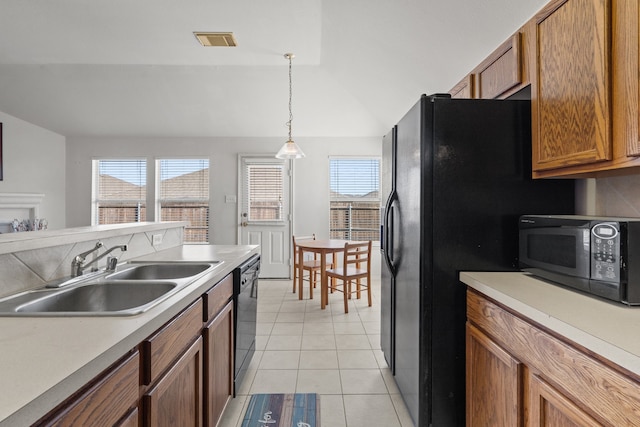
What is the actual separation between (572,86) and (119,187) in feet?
19.6

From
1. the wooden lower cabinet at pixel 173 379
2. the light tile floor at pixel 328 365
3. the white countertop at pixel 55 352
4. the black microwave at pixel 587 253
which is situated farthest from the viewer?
the light tile floor at pixel 328 365

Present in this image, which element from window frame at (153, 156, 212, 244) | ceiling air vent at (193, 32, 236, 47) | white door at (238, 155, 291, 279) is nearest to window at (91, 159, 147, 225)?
window frame at (153, 156, 212, 244)

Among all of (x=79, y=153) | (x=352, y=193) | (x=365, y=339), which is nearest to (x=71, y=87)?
(x=79, y=153)

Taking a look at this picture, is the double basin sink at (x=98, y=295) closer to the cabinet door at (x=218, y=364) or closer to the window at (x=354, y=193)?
the cabinet door at (x=218, y=364)

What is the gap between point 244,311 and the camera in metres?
1.98

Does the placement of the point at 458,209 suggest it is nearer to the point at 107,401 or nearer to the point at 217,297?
the point at 217,297

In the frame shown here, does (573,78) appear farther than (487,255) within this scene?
No

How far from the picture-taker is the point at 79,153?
5.13 meters

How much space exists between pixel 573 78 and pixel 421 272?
1.02 metres

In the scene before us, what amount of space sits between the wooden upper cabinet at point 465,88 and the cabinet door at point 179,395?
226 centimetres

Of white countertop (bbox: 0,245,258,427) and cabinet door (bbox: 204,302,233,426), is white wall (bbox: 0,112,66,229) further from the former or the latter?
white countertop (bbox: 0,245,258,427)

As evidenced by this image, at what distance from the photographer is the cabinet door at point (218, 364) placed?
1.37 meters

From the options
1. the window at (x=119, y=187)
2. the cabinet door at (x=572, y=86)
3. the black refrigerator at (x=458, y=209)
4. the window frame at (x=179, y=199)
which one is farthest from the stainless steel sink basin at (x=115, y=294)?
the window at (x=119, y=187)

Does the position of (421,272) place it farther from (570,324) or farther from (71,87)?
(71,87)
